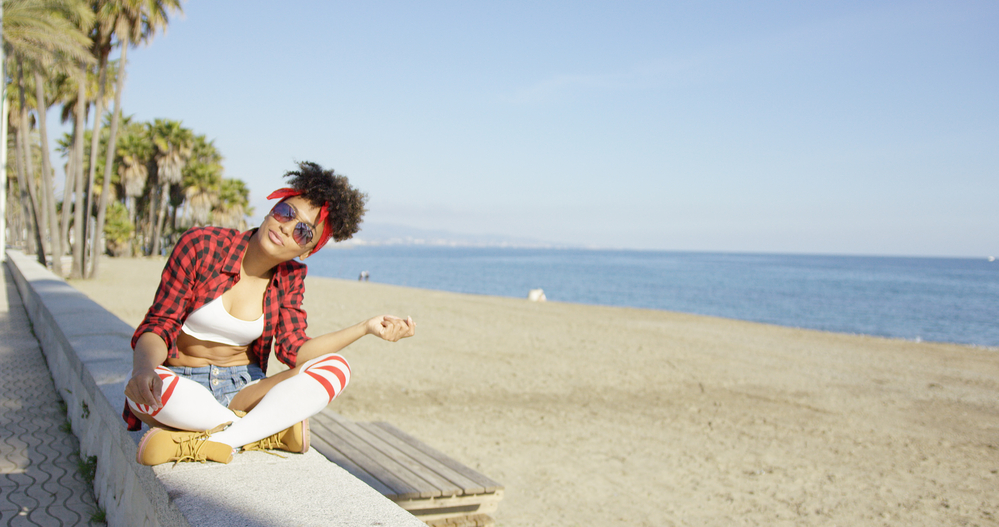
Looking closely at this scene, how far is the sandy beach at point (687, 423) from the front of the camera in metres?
5.08

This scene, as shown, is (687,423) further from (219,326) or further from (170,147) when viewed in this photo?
(170,147)

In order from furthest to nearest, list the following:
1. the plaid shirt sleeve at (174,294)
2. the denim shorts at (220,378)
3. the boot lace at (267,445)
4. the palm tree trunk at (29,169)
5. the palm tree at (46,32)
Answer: the palm tree trunk at (29,169), the palm tree at (46,32), the denim shorts at (220,378), the boot lace at (267,445), the plaid shirt sleeve at (174,294)

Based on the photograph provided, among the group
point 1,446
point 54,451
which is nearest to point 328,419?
point 54,451

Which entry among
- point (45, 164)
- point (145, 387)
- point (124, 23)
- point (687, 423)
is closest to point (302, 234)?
point (145, 387)

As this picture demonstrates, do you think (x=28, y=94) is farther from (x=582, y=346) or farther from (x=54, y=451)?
(x=54, y=451)

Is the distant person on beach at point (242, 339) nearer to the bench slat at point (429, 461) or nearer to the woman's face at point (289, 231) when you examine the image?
the woman's face at point (289, 231)

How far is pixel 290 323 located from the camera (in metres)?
2.76

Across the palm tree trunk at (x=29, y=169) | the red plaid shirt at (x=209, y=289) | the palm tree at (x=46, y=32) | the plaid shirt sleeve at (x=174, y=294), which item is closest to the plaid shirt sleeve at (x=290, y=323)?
the red plaid shirt at (x=209, y=289)

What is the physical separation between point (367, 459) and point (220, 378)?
123 centimetres

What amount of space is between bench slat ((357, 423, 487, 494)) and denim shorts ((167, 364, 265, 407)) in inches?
50.4

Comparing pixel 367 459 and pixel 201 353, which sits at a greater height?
pixel 201 353

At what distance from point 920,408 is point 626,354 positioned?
457cm

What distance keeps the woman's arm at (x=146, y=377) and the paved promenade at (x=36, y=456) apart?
55.5 inches

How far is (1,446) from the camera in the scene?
162 inches
